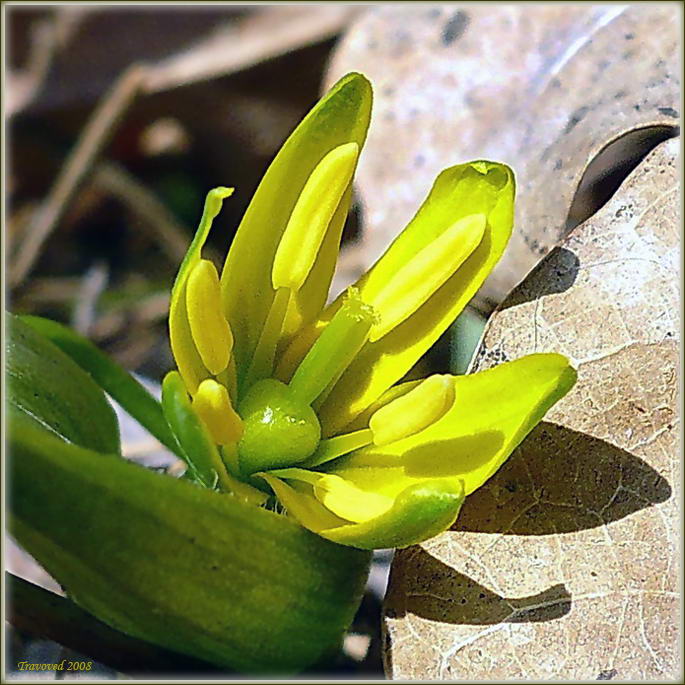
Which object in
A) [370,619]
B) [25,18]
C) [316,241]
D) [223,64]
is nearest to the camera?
[316,241]

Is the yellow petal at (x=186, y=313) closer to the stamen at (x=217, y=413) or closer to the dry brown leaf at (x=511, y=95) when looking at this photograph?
the stamen at (x=217, y=413)

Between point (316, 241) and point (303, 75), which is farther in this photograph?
point (303, 75)

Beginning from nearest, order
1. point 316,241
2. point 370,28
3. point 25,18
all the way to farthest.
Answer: point 316,241 < point 370,28 < point 25,18

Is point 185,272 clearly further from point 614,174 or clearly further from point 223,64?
point 223,64

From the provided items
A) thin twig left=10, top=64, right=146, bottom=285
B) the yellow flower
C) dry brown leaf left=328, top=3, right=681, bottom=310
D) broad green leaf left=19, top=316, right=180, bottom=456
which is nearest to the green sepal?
the yellow flower

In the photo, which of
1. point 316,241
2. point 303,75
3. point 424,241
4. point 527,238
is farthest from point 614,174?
point 303,75

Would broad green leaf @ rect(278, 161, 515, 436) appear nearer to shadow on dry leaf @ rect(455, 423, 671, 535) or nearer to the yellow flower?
the yellow flower

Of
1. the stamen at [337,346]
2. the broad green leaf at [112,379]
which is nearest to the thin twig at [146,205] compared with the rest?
the broad green leaf at [112,379]

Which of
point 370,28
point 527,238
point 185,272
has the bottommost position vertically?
point 185,272
